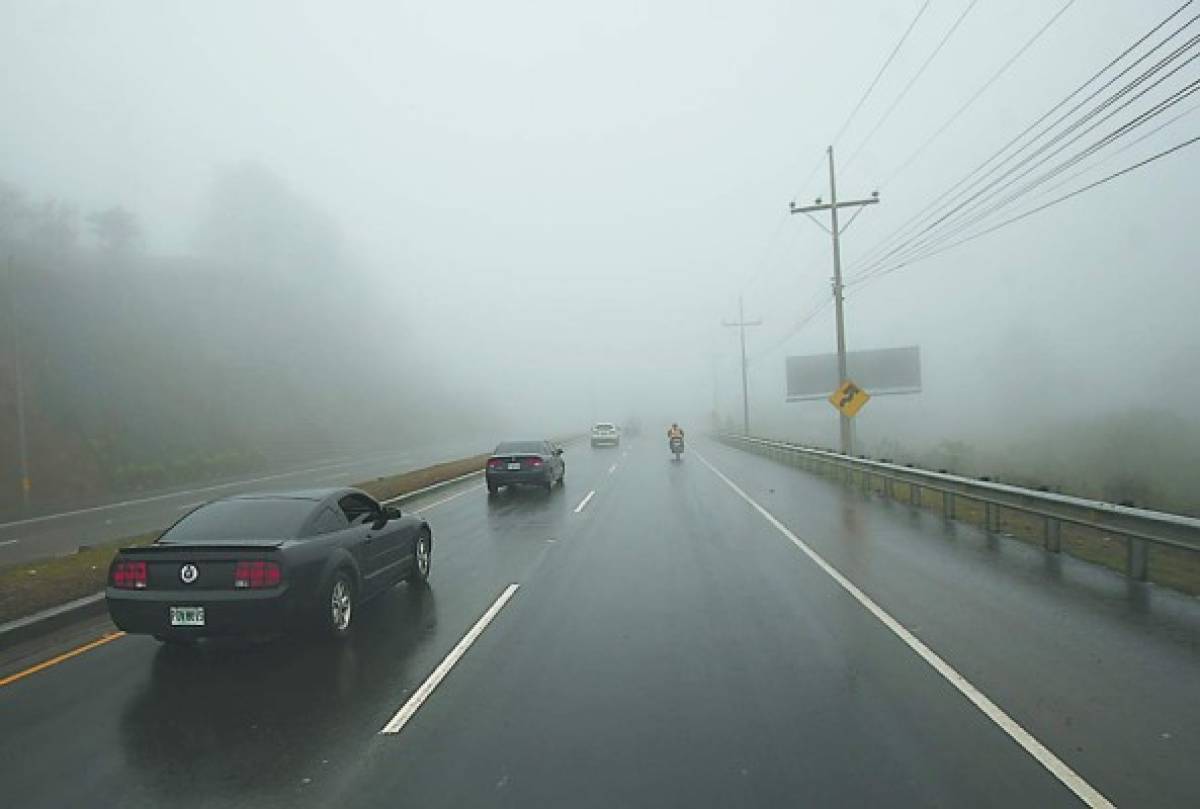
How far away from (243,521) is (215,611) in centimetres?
112

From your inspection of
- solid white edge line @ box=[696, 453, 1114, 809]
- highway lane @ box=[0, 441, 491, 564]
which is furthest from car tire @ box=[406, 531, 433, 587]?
highway lane @ box=[0, 441, 491, 564]

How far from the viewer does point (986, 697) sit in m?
5.57

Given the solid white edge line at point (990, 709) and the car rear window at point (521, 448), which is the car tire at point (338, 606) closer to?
the solid white edge line at point (990, 709)

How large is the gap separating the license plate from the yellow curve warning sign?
2348 centimetres

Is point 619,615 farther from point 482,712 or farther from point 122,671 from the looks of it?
point 122,671

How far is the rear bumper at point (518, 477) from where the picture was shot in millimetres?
22250

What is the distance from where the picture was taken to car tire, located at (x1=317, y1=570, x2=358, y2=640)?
7.14m

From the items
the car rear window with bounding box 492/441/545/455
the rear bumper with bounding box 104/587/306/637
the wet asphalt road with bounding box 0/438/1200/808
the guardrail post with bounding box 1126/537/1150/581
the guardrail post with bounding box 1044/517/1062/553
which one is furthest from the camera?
the car rear window with bounding box 492/441/545/455

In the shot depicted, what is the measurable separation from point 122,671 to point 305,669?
164 cm

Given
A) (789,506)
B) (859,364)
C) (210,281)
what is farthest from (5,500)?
(859,364)

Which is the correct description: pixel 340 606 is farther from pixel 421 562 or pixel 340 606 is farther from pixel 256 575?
pixel 421 562

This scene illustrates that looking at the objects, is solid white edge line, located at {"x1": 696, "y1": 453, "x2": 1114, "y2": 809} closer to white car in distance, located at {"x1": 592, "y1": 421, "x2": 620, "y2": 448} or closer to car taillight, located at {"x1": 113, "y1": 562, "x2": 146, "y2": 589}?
car taillight, located at {"x1": 113, "y1": 562, "x2": 146, "y2": 589}

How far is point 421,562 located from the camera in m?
10.0

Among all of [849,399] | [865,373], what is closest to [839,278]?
[849,399]
